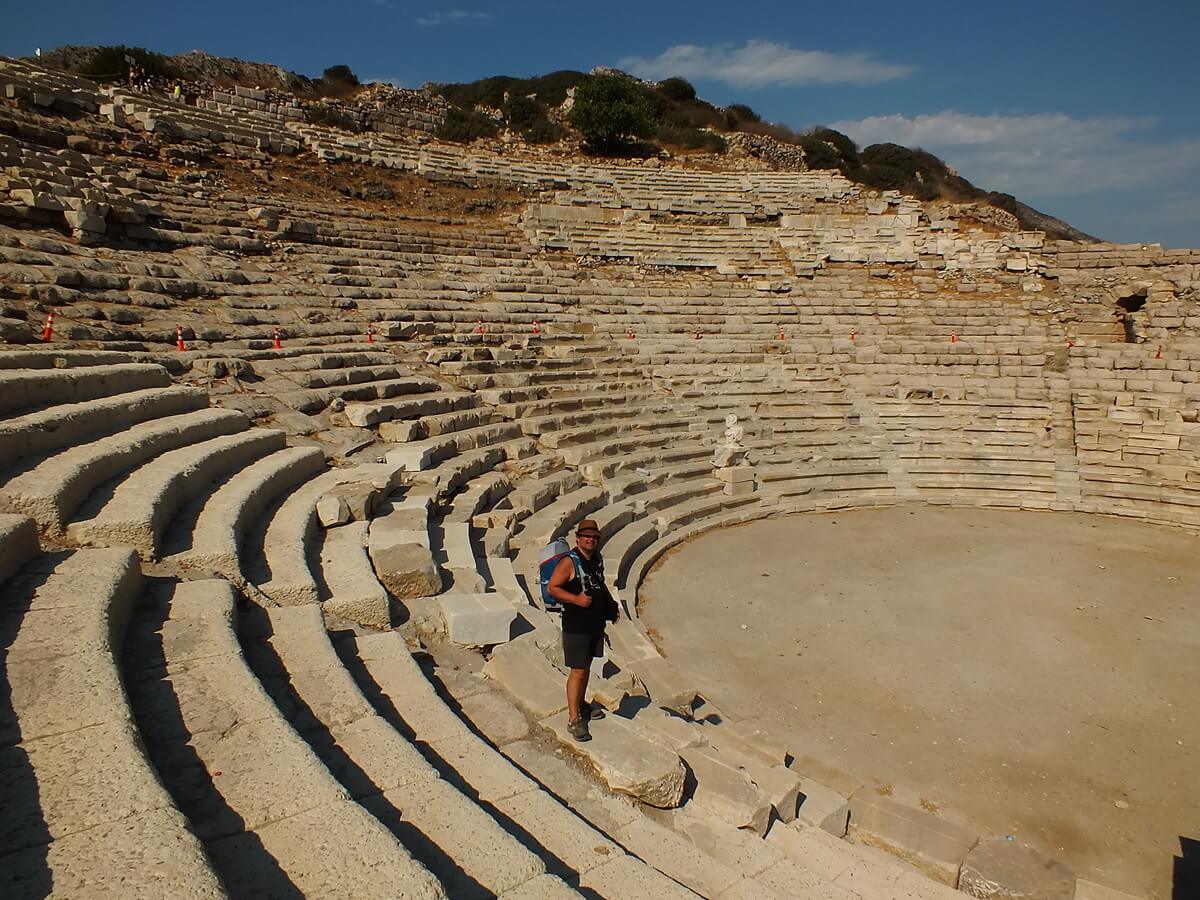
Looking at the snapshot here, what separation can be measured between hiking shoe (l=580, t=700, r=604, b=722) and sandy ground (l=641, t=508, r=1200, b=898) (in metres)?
1.98

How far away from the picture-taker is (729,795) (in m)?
3.82

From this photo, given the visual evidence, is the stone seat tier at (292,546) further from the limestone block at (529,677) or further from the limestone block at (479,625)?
the limestone block at (529,677)

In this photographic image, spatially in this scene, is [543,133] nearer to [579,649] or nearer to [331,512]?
[331,512]

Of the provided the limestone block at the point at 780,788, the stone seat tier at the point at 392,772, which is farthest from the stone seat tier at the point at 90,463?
the limestone block at the point at 780,788

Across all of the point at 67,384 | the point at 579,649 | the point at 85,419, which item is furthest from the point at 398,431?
the point at 579,649

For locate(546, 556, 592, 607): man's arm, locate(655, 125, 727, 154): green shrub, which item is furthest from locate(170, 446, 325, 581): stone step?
locate(655, 125, 727, 154): green shrub

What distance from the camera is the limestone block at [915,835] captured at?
4102mm

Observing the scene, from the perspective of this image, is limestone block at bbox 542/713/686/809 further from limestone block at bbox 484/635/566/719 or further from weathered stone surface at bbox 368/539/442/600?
weathered stone surface at bbox 368/539/442/600

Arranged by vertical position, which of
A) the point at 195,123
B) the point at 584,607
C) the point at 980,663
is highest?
the point at 195,123

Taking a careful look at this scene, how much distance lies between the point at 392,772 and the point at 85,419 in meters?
4.75

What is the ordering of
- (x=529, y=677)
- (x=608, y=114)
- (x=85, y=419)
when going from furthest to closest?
(x=608, y=114), (x=85, y=419), (x=529, y=677)

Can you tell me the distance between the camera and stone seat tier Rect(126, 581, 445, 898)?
237 centimetres

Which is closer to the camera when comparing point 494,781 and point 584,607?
point 494,781

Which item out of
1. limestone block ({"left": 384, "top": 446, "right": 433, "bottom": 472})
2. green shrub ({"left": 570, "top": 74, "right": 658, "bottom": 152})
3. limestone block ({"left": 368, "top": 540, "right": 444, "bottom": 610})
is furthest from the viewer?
green shrub ({"left": 570, "top": 74, "right": 658, "bottom": 152})
